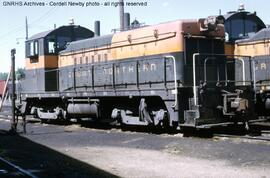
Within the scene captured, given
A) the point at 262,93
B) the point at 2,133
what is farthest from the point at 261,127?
the point at 2,133

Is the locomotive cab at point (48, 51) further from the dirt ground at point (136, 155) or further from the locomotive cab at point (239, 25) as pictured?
the locomotive cab at point (239, 25)

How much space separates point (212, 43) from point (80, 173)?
277 inches

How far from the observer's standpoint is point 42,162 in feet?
29.5

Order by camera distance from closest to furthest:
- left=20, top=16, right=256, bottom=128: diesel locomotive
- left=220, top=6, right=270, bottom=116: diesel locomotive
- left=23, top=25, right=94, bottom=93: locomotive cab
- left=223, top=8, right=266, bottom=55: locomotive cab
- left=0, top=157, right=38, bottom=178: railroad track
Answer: left=0, top=157, right=38, bottom=178: railroad track, left=20, top=16, right=256, bottom=128: diesel locomotive, left=220, top=6, right=270, bottom=116: diesel locomotive, left=223, top=8, right=266, bottom=55: locomotive cab, left=23, top=25, right=94, bottom=93: locomotive cab

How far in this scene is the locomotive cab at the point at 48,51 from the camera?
706 inches

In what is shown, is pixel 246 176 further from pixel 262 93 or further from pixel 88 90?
pixel 88 90

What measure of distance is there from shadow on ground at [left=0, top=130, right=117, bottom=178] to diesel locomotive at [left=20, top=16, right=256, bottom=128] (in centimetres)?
333

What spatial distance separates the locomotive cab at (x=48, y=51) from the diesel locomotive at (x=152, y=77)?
0.13 ft

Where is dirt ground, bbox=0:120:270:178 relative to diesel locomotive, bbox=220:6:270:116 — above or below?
below

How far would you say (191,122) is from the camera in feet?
38.1

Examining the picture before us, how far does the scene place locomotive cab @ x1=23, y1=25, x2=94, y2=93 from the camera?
17938 millimetres

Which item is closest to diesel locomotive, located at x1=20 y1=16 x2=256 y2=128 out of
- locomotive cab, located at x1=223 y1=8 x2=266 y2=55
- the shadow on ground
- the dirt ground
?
the dirt ground

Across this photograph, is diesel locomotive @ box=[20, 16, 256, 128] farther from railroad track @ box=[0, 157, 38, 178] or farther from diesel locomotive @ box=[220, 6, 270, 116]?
railroad track @ box=[0, 157, 38, 178]

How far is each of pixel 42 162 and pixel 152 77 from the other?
5311 mm
